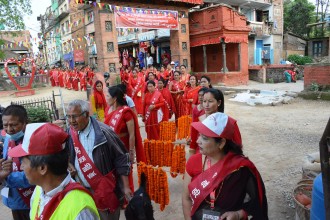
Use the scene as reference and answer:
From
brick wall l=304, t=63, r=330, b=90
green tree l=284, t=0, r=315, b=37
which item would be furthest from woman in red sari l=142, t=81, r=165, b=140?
green tree l=284, t=0, r=315, b=37

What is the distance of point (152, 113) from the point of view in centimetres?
609

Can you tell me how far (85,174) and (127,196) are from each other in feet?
1.38

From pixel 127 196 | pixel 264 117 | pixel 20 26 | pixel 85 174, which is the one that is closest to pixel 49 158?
pixel 85 174

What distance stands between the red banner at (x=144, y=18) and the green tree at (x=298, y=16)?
18914mm

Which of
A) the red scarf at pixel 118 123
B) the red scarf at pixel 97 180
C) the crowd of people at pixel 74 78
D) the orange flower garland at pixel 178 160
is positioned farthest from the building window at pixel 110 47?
the red scarf at pixel 97 180

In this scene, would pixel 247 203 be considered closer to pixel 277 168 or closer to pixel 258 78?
pixel 277 168

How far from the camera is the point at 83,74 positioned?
59.6ft

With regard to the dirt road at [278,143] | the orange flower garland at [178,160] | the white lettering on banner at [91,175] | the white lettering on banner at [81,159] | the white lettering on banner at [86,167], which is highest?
the white lettering on banner at [81,159]

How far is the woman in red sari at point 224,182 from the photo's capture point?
1.74m

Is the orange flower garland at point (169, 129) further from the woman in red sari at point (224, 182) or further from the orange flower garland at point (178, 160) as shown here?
the woman in red sari at point (224, 182)

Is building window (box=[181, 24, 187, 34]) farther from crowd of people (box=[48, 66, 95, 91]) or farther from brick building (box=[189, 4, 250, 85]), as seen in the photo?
crowd of people (box=[48, 66, 95, 91])

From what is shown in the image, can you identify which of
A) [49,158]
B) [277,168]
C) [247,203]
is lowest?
[277,168]

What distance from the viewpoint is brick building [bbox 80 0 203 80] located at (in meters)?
13.6

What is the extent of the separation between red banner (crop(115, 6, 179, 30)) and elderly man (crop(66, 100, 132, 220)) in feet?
38.9
